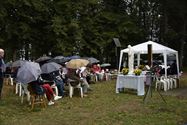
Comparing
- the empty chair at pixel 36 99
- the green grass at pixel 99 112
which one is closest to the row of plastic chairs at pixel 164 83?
the green grass at pixel 99 112

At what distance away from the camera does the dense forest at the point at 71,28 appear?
31641mm

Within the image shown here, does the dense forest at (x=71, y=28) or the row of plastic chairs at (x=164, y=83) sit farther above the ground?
the dense forest at (x=71, y=28)

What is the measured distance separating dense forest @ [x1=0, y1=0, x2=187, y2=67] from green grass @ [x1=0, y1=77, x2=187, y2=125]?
620 inches

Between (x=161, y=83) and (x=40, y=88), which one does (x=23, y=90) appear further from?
(x=161, y=83)

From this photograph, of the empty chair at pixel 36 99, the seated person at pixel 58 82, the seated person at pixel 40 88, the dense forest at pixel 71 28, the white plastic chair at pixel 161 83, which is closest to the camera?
the seated person at pixel 40 88

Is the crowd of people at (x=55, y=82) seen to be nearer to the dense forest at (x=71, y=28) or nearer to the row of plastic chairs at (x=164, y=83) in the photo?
the row of plastic chairs at (x=164, y=83)

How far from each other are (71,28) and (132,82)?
16049mm

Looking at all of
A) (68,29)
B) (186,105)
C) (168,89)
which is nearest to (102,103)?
(186,105)

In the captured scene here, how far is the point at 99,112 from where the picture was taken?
12000 mm

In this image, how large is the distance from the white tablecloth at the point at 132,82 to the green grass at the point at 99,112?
128cm

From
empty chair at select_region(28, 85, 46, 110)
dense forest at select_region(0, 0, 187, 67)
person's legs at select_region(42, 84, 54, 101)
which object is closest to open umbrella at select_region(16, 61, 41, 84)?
empty chair at select_region(28, 85, 46, 110)

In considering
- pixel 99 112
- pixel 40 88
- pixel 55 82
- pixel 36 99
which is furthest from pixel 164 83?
pixel 40 88

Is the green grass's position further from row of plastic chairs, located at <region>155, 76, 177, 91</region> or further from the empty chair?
row of plastic chairs, located at <region>155, 76, 177, 91</region>

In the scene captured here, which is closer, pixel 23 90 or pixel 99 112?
pixel 99 112
